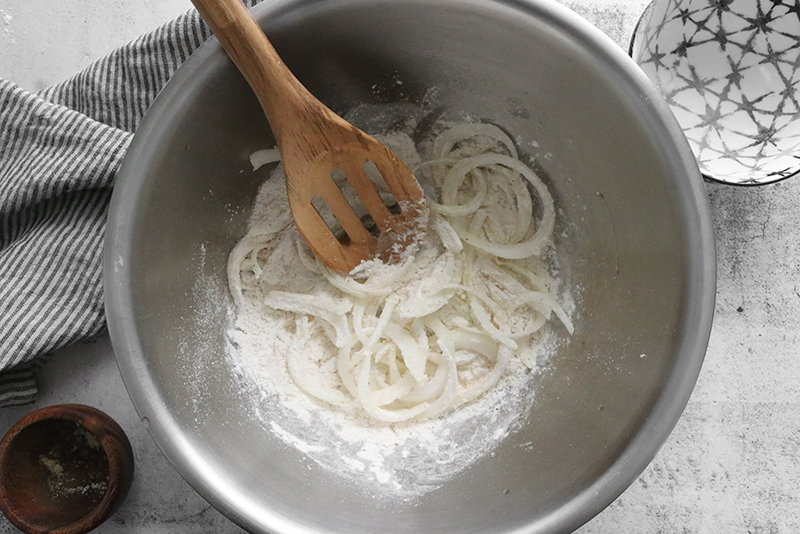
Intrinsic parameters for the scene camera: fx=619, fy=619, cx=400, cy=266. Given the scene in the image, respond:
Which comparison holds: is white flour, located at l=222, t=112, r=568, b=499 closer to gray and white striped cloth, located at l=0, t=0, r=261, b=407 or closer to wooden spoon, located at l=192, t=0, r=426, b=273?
wooden spoon, located at l=192, t=0, r=426, b=273

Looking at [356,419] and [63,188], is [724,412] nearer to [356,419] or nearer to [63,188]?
[356,419]

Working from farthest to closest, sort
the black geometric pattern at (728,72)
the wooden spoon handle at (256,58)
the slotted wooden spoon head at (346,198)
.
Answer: the black geometric pattern at (728,72)
the slotted wooden spoon head at (346,198)
the wooden spoon handle at (256,58)

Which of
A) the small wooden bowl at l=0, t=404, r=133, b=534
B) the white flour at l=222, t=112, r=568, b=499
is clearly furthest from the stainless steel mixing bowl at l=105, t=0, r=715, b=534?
the small wooden bowl at l=0, t=404, r=133, b=534

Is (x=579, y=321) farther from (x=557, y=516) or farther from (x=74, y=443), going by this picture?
(x=74, y=443)

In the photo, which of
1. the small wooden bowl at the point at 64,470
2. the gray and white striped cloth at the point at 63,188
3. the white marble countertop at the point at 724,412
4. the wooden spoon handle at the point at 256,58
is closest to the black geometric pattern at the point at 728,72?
the white marble countertop at the point at 724,412

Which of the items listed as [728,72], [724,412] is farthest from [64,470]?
[728,72]

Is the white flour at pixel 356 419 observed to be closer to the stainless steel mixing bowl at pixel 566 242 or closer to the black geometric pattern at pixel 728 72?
the stainless steel mixing bowl at pixel 566 242
